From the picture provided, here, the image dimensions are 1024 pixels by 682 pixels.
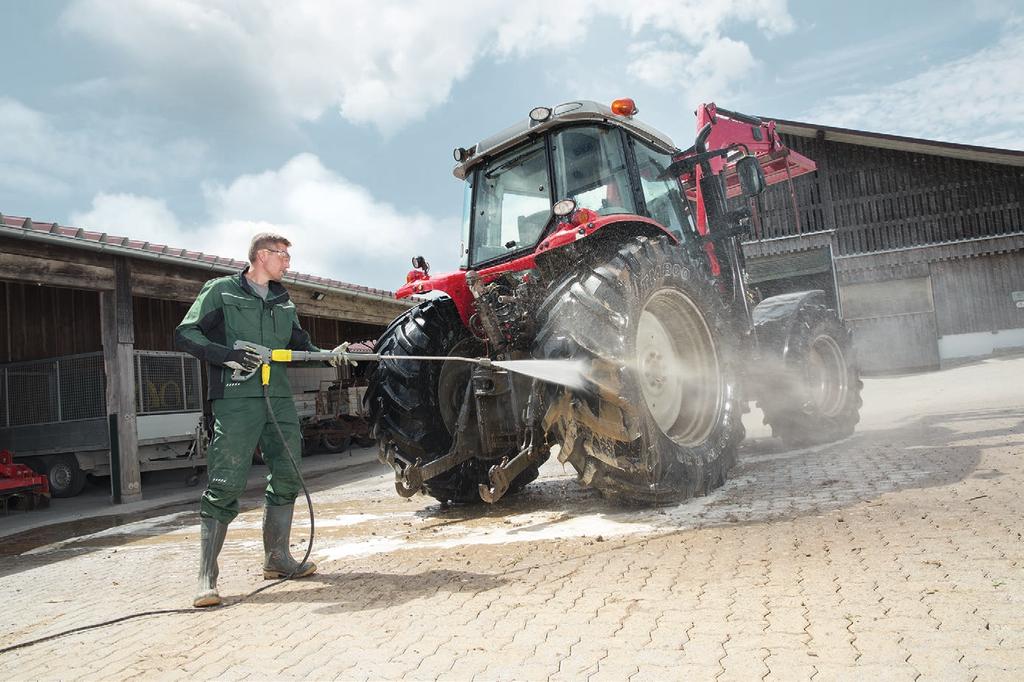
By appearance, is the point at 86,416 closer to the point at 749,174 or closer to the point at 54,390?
the point at 54,390

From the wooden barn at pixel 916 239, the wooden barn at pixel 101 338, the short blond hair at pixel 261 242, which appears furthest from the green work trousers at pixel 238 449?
the wooden barn at pixel 916 239

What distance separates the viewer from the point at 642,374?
14.9ft

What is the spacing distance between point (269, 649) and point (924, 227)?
1807 centimetres

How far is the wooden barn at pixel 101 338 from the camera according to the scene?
8.14m

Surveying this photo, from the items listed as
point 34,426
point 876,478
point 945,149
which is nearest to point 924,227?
point 945,149

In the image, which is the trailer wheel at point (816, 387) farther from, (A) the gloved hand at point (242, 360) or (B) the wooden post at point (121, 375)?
(B) the wooden post at point (121, 375)

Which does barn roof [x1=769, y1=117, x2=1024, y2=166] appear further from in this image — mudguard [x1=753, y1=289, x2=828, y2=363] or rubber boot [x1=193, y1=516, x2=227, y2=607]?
rubber boot [x1=193, y1=516, x2=227, y2=607]

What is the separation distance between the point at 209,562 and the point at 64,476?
9.37 metres

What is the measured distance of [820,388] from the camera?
6.88 m

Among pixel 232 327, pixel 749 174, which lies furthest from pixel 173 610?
pixel 749 174

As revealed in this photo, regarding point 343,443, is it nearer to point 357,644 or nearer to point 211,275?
point 211,275

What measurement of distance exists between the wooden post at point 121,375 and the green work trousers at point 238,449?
6255 mm

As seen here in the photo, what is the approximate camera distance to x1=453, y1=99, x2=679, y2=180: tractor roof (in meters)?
4.73

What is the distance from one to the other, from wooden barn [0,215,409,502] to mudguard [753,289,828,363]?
23.5 ft
